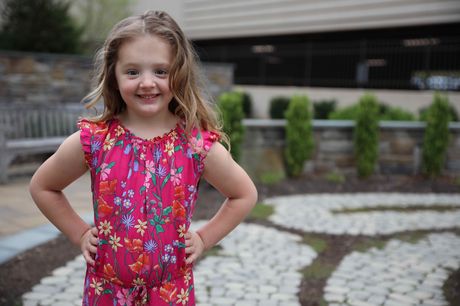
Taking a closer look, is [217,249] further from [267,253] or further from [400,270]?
[400,270]

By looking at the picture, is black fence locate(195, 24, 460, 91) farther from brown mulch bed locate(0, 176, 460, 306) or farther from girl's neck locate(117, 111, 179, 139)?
girl's neck locate(117, 111, 179, 139)

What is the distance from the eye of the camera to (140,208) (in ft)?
5.52

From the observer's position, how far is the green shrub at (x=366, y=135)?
8.60 m

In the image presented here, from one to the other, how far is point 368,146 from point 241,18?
1317cm

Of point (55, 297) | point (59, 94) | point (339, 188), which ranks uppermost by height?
point (59, 94)

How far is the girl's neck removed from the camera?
176 cm

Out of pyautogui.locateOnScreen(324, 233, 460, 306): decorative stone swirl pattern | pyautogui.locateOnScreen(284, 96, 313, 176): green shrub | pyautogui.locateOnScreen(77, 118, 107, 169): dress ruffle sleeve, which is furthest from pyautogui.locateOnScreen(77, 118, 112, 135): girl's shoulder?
pyautogui.locateOnScreen(284, 96, 313, 176): green shrub

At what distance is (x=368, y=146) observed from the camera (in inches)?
339

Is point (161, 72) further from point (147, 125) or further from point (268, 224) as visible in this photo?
point (268, 224)

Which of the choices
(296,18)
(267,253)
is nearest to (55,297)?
(267,253)

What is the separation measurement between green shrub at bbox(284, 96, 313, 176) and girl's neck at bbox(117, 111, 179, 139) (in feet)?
22.0

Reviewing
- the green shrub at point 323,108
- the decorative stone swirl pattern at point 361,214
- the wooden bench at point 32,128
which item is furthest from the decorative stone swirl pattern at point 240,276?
the green shrub at point 323,108

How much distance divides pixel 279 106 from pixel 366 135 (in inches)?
308

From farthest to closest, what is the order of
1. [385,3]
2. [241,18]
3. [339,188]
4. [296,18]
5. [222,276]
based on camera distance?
[241,18], [296,18], [385,3], [339,188], [222,276]
